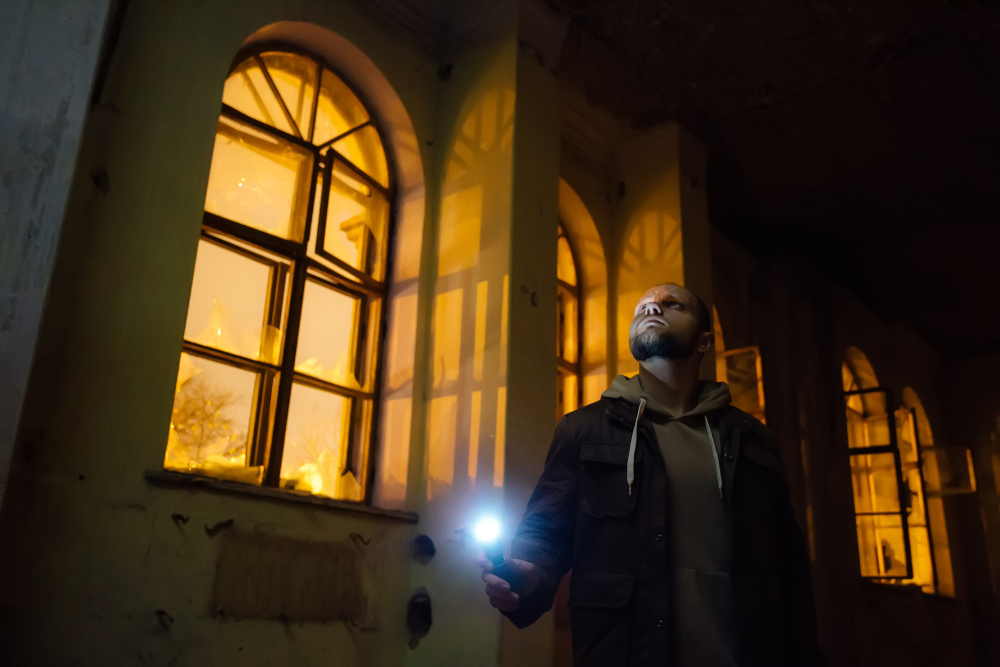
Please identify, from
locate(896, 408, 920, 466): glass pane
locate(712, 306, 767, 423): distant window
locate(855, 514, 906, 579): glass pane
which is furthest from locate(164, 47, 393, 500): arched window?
locate(896, 408, 920, 466): glass pane

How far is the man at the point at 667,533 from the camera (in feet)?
6.30

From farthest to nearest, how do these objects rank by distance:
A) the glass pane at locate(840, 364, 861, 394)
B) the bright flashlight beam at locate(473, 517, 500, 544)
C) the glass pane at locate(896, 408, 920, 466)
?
the glass pane at locate(896, 408, 920, 466)
the glass pane at locate(840, 364, 861, 394)
the bright flashlight beam at locate(473, 517, 500, 544)

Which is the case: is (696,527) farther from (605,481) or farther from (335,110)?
(335,110)

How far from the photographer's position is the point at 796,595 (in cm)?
214

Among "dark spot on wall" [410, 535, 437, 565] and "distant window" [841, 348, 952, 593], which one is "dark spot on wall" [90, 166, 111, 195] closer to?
"dark spot on wall" [410, 535, 437, 565]

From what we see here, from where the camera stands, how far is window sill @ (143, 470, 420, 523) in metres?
2.88

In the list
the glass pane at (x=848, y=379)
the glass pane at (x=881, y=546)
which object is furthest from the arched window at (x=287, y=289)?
the glass pane at (x=848, y=379)

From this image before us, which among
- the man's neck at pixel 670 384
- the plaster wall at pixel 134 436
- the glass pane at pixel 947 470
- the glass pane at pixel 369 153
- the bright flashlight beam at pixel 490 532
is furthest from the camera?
the glass pane at pixel 947 470

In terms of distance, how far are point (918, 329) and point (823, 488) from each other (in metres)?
3.78

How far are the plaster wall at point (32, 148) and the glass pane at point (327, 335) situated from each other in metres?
1.45

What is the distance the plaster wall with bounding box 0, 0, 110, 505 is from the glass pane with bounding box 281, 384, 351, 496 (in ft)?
4.74

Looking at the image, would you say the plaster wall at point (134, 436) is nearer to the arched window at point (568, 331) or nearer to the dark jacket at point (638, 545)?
the dark jacket at point (638, 545)

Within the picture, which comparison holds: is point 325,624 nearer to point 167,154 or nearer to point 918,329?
point 167,154

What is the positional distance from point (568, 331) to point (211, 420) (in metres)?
2.78
